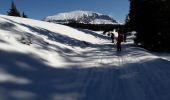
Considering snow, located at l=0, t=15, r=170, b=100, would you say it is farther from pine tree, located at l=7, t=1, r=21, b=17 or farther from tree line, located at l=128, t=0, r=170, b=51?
pine tree, located at l=7, t=1, r=21, b=17

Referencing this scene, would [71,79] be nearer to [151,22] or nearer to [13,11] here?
[151,22]

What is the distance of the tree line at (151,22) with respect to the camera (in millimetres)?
30797

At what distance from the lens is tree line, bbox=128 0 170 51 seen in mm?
30797

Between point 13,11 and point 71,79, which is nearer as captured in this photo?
point 71,79

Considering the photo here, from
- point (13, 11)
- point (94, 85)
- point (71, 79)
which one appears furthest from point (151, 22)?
point (13, 11)

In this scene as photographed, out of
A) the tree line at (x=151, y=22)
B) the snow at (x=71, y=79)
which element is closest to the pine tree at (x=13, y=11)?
the tree line at (x=151, y=22)

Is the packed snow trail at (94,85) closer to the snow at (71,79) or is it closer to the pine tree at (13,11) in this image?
the snow at (71,79)

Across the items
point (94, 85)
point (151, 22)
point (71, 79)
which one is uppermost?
point (151, 22)

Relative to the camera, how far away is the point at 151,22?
3288 centimetres

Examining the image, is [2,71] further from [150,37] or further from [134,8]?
[134,8]

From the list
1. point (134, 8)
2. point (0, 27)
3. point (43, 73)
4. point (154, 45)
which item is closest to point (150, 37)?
point (154, 45)

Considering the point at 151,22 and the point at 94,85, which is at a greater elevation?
the point at 151,22

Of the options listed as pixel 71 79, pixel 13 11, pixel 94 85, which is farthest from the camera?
pixel 13 11

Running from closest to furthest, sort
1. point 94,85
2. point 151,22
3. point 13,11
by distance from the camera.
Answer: point 94,85, point 151,22, point 13,11
